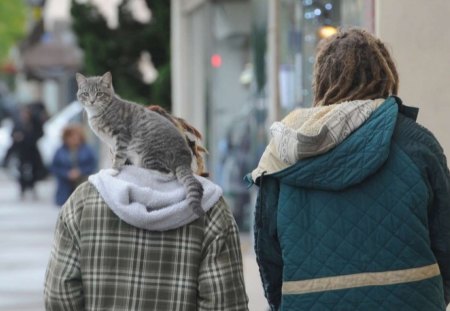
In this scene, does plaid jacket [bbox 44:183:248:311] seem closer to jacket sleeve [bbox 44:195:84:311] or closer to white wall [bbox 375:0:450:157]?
jacket sleeve [bbox 44:195:84:311]

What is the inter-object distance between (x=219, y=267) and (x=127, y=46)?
1278cm


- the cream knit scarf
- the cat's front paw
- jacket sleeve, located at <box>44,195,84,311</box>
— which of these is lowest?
jacket sleeve, located at <box>44,195,84,311</box>

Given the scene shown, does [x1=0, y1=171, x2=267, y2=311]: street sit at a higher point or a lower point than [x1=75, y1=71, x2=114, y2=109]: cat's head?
lower

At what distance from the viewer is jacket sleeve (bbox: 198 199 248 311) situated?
13.1ft

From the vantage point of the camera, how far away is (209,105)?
15766 mm

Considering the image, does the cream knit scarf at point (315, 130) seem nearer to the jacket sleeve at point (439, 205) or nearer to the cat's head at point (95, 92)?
the jacket sleeve at point (439, 205)

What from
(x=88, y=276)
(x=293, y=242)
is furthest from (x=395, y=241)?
(x=88, y=276)

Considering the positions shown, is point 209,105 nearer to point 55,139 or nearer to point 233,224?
point 233,224

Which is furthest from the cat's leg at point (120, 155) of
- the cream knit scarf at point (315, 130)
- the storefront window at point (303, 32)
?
the storefront window at point (303, 32)

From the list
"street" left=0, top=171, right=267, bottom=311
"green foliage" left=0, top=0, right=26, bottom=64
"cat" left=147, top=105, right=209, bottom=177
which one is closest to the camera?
"cat" left=147, top=105, right=209, bottom=177

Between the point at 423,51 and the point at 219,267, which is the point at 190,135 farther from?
the point at 423,51

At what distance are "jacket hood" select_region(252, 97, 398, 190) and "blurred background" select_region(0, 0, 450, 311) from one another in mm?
2774

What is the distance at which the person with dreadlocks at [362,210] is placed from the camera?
3814 mm

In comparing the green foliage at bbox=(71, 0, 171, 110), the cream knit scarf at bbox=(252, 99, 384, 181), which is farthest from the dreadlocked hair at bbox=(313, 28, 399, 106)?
the green foliage at bbox=(71, 0, 171, 110)
